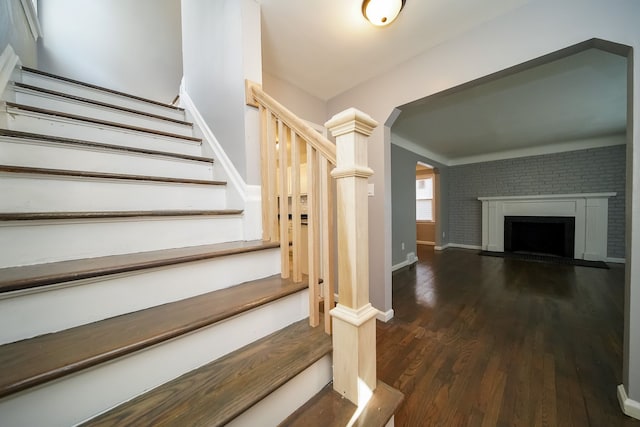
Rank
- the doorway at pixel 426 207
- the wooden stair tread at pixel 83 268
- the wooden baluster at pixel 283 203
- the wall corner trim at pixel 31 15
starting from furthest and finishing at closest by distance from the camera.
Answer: the doorway at pixel 426 207, the wall corner trim at pixel 31 15, the wooden baluster at pixel 283 203, the wooden stair tread at pixel 83 268

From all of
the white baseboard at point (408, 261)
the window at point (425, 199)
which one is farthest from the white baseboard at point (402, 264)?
the window at point (425, 199)

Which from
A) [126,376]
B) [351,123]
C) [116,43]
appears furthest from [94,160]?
[116,43]

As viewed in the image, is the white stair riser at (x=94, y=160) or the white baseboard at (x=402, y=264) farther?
the white baseboard at (x=402, y=264)

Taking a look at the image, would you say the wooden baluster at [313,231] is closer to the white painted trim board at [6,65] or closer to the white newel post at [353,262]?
the white newel post at [353,262]

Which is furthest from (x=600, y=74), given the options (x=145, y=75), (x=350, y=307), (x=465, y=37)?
(x=145, y=75)

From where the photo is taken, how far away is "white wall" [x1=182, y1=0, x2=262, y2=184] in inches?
52.1

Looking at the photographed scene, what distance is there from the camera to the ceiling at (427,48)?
143cm

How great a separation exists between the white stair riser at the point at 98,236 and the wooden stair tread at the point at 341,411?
0.88 meters

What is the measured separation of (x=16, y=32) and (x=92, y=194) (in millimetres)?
1604

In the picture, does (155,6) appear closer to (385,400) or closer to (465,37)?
(465,37)

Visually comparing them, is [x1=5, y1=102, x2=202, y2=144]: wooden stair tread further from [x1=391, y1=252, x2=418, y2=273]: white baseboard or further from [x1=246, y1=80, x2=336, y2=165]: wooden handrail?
[x1=391, y1=252, x2=418, y2=273]: white baseboard

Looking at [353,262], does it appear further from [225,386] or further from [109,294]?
[109,294]

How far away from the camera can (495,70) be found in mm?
1433

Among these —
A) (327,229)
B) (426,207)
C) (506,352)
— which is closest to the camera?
(327,229)
